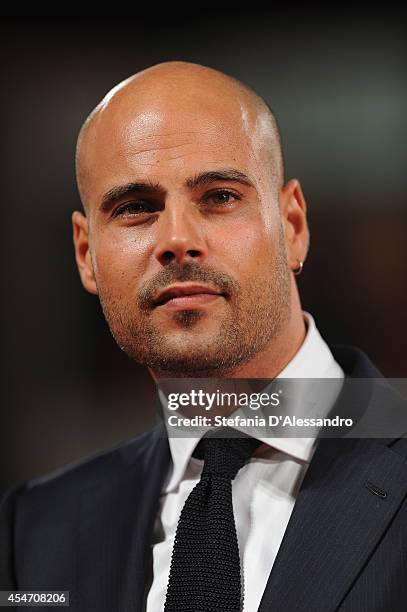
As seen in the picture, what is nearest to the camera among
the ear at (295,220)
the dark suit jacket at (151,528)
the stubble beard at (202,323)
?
the dark suit jacket at (151,528)

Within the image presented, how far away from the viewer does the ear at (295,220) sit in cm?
106

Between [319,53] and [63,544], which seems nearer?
[63,544]

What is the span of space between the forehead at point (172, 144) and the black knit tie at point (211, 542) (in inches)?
13.3

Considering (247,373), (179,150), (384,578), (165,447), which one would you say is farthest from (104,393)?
(384,578)

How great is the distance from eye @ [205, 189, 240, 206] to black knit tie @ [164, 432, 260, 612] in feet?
0.96

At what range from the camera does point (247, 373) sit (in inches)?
39.2

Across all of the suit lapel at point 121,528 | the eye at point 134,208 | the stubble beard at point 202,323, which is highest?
the eye at point 134,208

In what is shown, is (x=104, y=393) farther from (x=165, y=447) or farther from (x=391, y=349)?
(x=391, y=349)

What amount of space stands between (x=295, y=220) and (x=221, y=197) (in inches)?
5.8

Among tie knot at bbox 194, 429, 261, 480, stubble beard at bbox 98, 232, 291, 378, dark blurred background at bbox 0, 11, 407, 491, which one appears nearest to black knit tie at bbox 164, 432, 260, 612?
tie knot at bbox 194, 429, 261, 480

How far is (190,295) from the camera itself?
921mm

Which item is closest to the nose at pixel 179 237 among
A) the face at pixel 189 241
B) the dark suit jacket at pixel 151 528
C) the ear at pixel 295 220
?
the face at pixel 189 241

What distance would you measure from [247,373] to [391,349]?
0.74 ft

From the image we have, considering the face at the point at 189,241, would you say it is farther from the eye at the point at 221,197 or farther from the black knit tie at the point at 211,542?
the black knit tie at the point at 211,542
